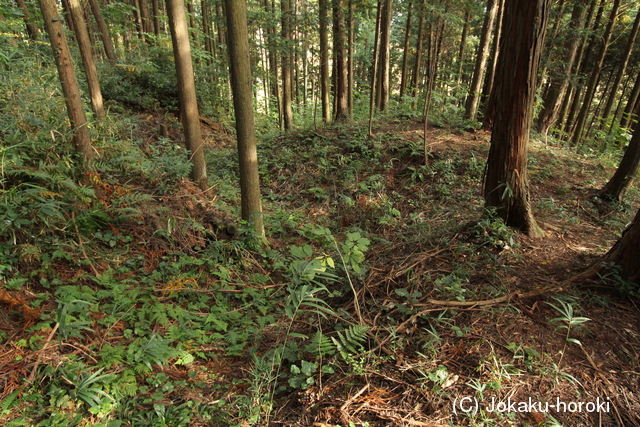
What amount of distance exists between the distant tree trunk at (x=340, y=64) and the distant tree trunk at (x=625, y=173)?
332 inches

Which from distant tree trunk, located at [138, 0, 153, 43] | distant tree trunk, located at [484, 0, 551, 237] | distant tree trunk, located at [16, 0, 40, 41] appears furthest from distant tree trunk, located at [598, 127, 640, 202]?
distant tree trunk, located at [16, 0, 40, 41]

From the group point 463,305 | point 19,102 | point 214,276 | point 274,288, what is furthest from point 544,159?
point 19,102

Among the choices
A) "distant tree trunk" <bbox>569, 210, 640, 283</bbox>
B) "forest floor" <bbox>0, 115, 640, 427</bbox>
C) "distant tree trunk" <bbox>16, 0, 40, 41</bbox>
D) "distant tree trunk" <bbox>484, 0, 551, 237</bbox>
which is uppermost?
"distant tree trunk" <bbox>16, 0, 40, 41</bbox>

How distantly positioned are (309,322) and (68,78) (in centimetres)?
495

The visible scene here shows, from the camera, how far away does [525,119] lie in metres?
3.79

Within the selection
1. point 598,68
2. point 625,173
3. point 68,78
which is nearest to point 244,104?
point 68,78

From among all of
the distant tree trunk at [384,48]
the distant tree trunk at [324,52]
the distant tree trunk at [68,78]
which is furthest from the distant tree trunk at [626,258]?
the distant tree trunk at [324,52]

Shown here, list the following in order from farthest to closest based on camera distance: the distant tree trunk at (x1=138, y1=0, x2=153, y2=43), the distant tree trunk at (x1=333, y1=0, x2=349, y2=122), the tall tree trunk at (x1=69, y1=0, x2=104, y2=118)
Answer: the distant tree trunk at (x1=138, y1=0, x2=153, y2=43) < the distant tree trunk at (x1=333, y1=0, x2=349, y2=122) < the tall tree trunk at (x1=69, y1=0, x2=104, y2=118)

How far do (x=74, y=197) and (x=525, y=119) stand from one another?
587 centimetres

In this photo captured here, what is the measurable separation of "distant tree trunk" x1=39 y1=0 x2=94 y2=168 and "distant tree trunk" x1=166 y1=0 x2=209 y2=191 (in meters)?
1.52

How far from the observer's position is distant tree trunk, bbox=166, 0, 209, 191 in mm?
5320

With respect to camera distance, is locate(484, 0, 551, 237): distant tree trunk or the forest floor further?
locate(484, 0, 551, 237): distant tree trunk

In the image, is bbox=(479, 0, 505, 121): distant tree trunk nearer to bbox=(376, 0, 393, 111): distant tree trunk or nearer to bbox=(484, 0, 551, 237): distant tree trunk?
bbox=(376, 0, 393, 111): distant tree trunk

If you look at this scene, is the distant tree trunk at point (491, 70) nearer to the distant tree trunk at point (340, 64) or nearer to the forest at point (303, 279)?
the forest at point (303, 279)
